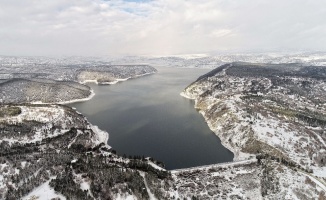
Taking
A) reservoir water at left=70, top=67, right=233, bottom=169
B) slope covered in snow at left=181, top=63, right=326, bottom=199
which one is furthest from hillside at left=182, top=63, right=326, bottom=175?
reservoir water at left=70, top=67, right=233, bottom=169

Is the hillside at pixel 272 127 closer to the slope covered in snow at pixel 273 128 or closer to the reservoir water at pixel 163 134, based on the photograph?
the slope covered in snow at pixel 273 128

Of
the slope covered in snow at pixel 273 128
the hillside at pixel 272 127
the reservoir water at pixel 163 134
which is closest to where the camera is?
the reservoir water at pixel 163 134

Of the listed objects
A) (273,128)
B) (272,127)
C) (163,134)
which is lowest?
(163,134)

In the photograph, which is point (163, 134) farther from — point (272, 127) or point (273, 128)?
point (273, 128)

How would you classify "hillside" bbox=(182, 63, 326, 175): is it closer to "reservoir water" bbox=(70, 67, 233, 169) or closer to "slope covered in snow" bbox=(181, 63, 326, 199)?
"slope covered in snow" bbox=(181, 63, 326, 199)

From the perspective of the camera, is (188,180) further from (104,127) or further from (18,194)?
(104,127)

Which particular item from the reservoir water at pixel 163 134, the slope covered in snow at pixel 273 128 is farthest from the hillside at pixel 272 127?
the reservoir water at pixel 163 134

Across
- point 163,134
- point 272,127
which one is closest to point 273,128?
Answer: point 272,127

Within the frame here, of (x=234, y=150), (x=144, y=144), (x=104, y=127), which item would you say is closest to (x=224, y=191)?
(x=234, y=150)

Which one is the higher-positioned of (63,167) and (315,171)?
(63,167)

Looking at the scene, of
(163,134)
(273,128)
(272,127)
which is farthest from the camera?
(163,134)

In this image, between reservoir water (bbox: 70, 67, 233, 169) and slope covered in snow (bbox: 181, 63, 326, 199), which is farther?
slope covered in snow (bbox: 181, 63, 326, 199)
